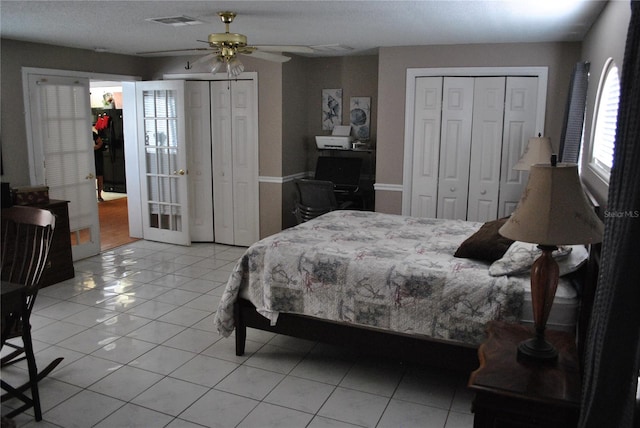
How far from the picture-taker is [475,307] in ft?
9.09

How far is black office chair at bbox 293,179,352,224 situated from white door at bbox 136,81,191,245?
1.53 m

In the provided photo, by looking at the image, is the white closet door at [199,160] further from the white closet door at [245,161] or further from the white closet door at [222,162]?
the white closet door at [245,161]

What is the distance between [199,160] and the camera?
642cm

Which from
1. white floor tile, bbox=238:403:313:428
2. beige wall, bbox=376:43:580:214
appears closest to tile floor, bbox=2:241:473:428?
white floor tile, bbox=238:403:313:428

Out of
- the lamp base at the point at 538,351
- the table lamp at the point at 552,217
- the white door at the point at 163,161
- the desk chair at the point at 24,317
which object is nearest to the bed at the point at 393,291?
the lamp base at the point at 538,351

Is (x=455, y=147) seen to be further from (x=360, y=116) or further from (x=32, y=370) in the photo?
(x=32, y=370)

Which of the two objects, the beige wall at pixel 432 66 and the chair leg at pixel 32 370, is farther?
Answer: the beige wall at pixel 432 66

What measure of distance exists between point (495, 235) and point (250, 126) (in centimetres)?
376

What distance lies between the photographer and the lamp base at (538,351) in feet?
6.52

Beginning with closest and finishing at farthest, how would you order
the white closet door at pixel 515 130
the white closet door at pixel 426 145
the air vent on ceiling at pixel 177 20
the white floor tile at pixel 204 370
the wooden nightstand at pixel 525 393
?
1. the wooden nightstand at pixel 525 393
2. the white floor tile at pixel 204 370
3. the air vent on ceiling at pixel 177 20
4. the white closet door at pixel 515 130
5. the white closet door at pixel 426 145

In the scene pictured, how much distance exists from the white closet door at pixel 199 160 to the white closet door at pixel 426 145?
99.4 inches

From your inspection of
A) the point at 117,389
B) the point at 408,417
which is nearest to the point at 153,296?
the point at 117,389

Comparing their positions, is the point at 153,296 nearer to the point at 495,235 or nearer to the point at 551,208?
the point at 495,235

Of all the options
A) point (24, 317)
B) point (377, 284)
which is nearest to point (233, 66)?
point (377, 284)
